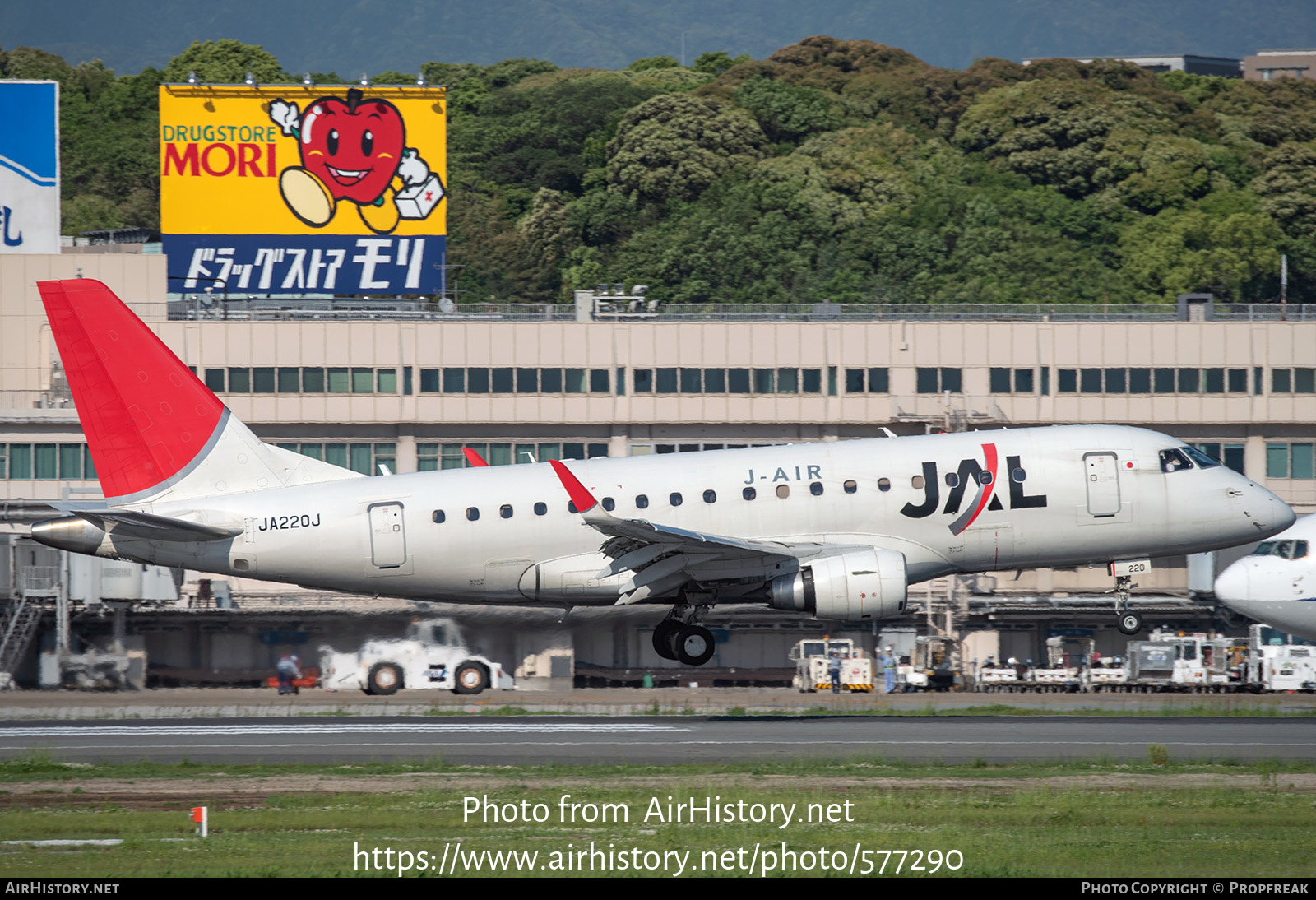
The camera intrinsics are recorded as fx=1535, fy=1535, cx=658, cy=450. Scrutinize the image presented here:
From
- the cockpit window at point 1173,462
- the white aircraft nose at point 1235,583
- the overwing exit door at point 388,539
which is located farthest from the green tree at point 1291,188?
the overwing exit door at point 388,539

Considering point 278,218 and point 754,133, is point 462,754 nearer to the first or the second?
point 278,218

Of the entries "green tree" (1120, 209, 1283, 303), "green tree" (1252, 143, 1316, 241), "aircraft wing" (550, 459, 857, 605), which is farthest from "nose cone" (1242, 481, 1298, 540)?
"green tree" (1252, 143, 1316, 241)

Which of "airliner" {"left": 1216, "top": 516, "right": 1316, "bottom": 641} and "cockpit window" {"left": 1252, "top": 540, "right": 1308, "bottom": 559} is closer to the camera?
"airliner" {"left": 1216, "top": 516, "right": 1316, "bottom": 641}

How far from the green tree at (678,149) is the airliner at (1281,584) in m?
91.6

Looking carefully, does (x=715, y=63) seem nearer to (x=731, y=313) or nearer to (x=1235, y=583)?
(x=731, y=313)

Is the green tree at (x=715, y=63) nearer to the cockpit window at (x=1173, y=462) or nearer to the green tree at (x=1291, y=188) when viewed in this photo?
the green tree at (x=1291, y=188)

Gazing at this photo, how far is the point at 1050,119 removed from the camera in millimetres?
140750

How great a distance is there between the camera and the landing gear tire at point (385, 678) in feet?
200

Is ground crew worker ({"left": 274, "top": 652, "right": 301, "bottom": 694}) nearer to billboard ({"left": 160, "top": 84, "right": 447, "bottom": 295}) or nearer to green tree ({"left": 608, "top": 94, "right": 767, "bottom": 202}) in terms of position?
billboard ({"left": 160, "top": 84, "right": 447, "bottom": 295})

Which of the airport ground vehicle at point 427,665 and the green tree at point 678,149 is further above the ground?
the green tree at point 678,149

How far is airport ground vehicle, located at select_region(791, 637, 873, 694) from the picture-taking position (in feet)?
207

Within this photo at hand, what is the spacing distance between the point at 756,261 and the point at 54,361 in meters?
66.5

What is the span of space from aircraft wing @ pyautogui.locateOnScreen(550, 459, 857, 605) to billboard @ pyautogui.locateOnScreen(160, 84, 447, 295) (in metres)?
42.0

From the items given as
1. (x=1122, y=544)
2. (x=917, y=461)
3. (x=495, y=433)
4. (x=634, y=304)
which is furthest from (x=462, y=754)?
(x=634, y=304)
